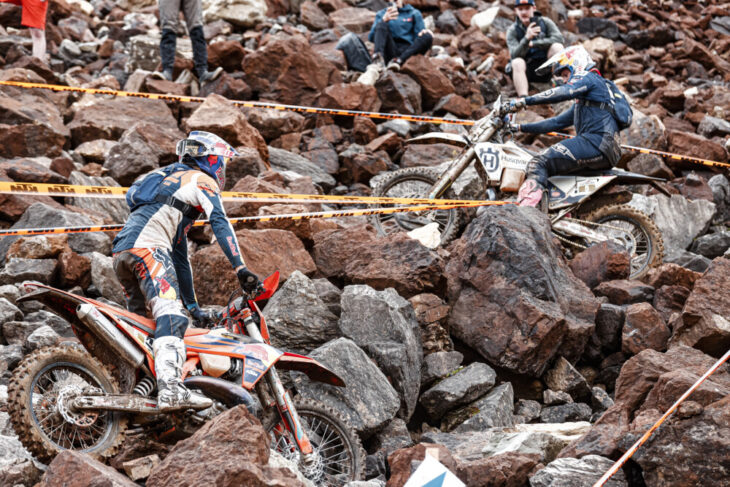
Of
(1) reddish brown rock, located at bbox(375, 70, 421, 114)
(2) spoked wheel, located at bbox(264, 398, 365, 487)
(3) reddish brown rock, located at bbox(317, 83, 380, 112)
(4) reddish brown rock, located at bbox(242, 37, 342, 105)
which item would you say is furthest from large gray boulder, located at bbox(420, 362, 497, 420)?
(4) reddish brown rock, located at bbox(242, 37, 342, 105)

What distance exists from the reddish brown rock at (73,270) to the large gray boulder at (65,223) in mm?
542

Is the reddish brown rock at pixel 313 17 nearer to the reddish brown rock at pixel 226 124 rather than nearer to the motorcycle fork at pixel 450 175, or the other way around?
the reddish brown rock at pixel 226 124

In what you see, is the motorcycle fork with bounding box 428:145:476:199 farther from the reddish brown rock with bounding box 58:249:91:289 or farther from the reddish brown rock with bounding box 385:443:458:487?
the reddish brown rock with bounding box 385:443:458:487

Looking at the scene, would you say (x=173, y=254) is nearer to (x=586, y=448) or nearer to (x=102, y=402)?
(x=102, y=402)

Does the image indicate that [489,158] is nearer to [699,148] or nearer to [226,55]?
[699,148]

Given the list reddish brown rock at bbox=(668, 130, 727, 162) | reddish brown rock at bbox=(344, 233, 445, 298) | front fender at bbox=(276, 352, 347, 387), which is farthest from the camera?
reddish brown rock at bbox=(668, 130, 727, 162)

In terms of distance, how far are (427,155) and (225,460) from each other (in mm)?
8178

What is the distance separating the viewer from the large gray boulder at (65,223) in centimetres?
777

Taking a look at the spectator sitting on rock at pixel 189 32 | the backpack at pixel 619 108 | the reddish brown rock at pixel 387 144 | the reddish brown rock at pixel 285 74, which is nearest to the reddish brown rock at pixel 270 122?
the reddish brown rock at pixel 285 74

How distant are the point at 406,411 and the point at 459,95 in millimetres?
9407

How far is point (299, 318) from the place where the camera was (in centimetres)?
640

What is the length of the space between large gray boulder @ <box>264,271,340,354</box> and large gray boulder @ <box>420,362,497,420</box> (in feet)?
3.17

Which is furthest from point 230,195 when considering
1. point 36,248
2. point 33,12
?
point 33,12

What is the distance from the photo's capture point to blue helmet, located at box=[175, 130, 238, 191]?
555 cm
